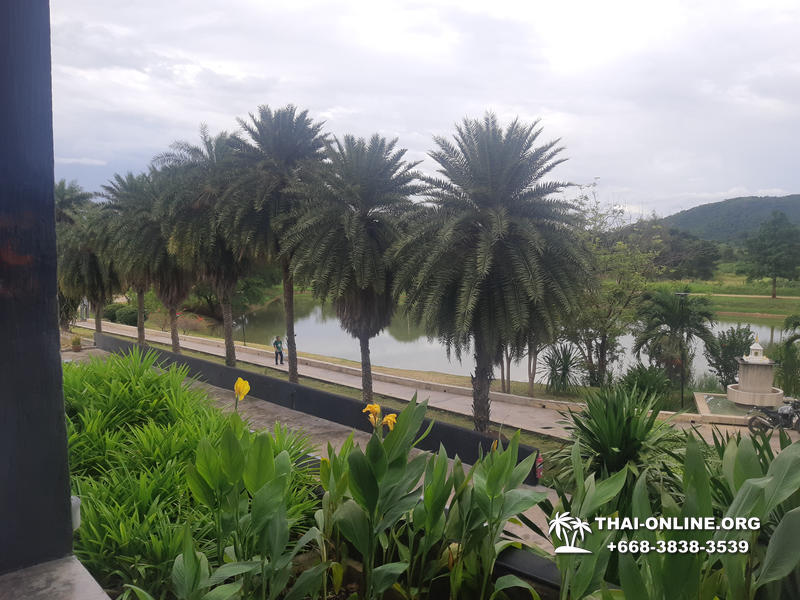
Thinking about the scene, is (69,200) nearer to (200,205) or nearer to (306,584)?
(200,205)

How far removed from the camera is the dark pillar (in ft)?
9.07

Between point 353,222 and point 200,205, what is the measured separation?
757 cm

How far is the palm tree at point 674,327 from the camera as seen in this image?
21172mm

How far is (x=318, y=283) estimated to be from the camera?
16062 millimetres

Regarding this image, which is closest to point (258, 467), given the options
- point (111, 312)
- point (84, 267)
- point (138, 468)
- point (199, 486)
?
point (199, 486)

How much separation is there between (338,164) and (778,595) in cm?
1586

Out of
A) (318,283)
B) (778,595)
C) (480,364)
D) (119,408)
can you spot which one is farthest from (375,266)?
(778,595)

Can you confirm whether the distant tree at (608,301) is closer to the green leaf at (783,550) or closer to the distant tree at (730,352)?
the distant tree at (730,352)

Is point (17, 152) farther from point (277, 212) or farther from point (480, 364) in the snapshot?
point (277, 212)

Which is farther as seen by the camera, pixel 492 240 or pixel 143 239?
pixel 143 239

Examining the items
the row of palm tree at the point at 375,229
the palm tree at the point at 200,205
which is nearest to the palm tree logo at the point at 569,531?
the row of palm tree at the point at 375,229

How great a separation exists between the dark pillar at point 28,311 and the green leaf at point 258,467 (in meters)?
1.38

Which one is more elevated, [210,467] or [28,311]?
[28,311]

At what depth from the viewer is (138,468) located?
4.23 metres
